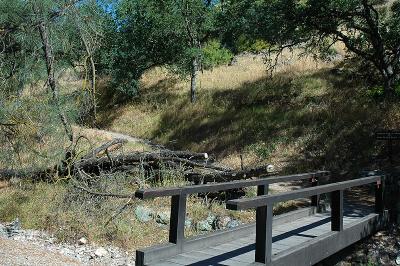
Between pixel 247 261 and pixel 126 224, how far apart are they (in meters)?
4.33

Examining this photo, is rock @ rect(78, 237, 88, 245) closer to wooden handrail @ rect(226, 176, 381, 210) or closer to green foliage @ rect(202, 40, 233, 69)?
wooden handrail @ rect(226, 176, 381, 210)

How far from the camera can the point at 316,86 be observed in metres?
21.7

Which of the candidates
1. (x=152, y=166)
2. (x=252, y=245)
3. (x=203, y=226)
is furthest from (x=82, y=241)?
(x=252, y=245)

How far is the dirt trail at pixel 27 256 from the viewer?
291 inches

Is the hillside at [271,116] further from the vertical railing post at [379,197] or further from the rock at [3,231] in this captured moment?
the rock at [3,231]

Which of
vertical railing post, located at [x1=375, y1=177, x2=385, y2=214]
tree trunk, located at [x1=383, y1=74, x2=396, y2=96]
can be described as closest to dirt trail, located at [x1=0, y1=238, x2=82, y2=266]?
vertical railing post, located at [x1=375, y1=177, x2=385, y2=214]

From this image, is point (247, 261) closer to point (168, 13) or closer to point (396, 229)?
point (396, 229)

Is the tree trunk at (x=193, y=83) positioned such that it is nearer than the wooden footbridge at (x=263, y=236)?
No

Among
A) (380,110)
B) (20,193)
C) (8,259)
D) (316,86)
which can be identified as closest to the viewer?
(8,259)

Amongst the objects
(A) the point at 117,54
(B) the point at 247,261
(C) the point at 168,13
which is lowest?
(B) the point at 247,261

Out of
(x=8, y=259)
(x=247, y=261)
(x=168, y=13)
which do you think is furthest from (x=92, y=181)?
(x=168, y=13)

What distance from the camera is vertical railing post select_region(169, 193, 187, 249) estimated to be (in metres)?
6.07

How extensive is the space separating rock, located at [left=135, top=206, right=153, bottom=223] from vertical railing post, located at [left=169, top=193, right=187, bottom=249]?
3.82 meters

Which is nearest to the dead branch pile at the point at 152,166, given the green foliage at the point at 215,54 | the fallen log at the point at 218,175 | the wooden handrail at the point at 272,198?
the fallen log at the point at 218,175
